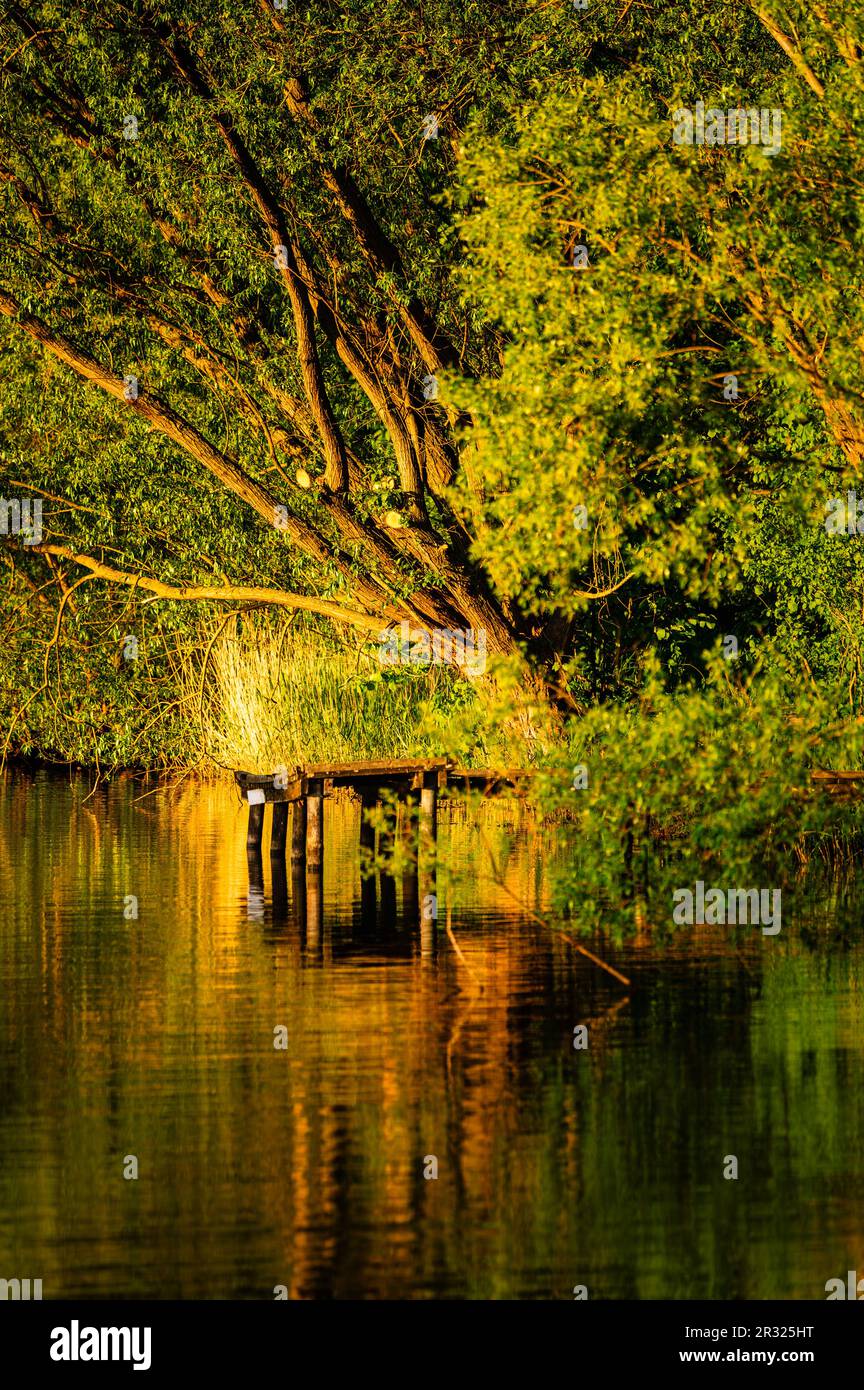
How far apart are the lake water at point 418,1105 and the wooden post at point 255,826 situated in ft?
7.01

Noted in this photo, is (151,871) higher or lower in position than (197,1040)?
higher

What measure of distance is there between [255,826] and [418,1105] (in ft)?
44.9

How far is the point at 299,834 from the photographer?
29.8m

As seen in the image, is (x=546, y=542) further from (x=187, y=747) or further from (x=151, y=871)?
(x=187, y=747)

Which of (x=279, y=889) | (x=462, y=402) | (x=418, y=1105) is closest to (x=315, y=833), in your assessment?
(x=279, y=889)

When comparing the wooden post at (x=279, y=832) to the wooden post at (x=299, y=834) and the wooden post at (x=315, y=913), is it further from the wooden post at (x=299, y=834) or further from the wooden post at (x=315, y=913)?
the wooden post at (x=315, y=913)

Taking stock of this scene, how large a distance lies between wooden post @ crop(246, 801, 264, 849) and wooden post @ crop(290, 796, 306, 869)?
1.69 feet

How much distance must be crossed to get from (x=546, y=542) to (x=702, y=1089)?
5.88 meters

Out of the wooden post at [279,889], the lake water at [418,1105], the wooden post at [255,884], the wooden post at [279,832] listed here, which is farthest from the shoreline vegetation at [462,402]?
the wooden post at [255,884]

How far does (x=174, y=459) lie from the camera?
39406mm

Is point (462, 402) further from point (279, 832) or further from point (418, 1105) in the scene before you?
point (279, 832)

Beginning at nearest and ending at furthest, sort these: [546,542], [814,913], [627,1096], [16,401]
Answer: [627,1096] < [546,542] < [814,913] < [16,401]

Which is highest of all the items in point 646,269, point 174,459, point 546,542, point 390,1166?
point 174,459

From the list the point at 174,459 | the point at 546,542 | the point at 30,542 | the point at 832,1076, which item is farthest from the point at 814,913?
the point at 174,459
